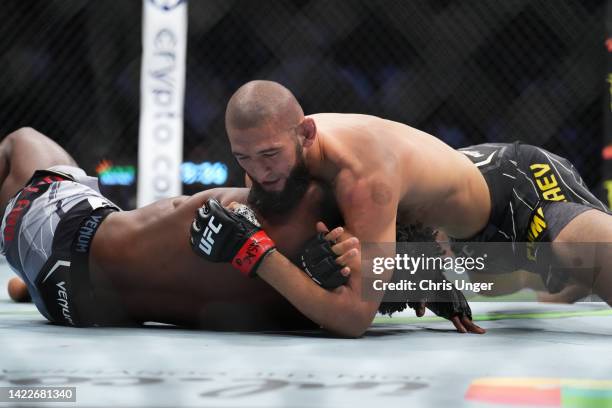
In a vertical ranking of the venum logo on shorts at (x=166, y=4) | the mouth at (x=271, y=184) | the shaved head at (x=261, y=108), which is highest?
the venum logo on shorts at (x=166, y=4)

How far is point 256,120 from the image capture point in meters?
1.51

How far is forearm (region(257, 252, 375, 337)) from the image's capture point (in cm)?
151

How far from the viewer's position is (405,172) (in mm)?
1688

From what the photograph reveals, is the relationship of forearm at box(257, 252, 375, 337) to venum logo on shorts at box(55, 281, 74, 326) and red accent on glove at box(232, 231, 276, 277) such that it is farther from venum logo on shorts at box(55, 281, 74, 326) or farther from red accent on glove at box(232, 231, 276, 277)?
venum logo on shorts at box(55, 281, 74, 326)

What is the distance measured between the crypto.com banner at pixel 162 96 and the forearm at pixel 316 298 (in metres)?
2.27

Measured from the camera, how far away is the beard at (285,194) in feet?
5.16

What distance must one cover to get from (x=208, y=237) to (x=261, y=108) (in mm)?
255

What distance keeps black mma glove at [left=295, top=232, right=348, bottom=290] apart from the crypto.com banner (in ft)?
7.43

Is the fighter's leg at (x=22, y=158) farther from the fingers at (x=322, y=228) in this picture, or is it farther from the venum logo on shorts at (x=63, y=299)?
the fingers at (x=322, y=228)

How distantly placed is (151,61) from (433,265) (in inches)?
93.5

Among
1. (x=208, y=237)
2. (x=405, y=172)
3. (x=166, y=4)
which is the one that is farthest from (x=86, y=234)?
(x=166, y=4)

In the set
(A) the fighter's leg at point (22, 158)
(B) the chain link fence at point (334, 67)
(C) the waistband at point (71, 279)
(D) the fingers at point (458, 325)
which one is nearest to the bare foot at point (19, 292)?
(A) the fighter's leg at point (22, 158)

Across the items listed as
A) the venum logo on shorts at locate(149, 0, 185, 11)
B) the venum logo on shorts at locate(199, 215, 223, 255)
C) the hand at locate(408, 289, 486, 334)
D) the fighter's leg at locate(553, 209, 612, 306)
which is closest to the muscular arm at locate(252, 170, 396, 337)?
the venum logo on shorts at locate(199, 215, 223, 255)

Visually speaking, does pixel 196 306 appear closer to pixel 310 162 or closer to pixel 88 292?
pixel 88 292
